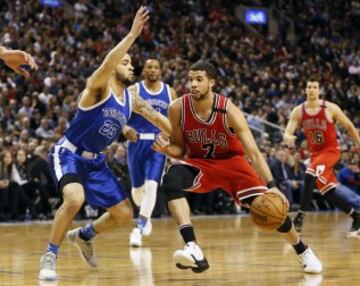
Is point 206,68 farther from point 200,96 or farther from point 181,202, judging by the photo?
point 181,202

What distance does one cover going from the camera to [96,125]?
7.25 metres

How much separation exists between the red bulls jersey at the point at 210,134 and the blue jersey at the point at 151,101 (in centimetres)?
321

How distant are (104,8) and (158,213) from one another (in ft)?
33.1

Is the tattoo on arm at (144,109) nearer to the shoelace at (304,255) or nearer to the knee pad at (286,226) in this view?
the knee pad at (286,226)

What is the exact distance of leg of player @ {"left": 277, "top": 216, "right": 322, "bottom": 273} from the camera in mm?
7031

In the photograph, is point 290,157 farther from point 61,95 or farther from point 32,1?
point 32,1

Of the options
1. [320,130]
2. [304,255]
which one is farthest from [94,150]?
[320,130]

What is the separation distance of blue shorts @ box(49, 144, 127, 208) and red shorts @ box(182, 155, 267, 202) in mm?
670

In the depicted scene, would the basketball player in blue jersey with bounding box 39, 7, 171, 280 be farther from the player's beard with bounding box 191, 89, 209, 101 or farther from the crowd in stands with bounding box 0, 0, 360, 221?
the crowd in stands with bounding box 0, 0, 360, 221

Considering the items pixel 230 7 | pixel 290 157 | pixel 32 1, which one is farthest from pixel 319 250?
pixel 230 7

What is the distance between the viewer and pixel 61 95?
57.8 ft

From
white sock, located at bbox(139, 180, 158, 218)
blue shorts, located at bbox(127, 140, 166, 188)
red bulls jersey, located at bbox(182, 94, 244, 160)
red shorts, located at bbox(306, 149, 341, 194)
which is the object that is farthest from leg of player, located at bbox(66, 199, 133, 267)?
red shorts, located at bbox(306, 149, 341, 194)

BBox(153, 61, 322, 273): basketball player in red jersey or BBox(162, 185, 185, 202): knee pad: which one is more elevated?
BBox(153, 61, 322, 273): basketball player in red jersey

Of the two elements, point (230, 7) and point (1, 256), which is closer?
point (1, 256)
